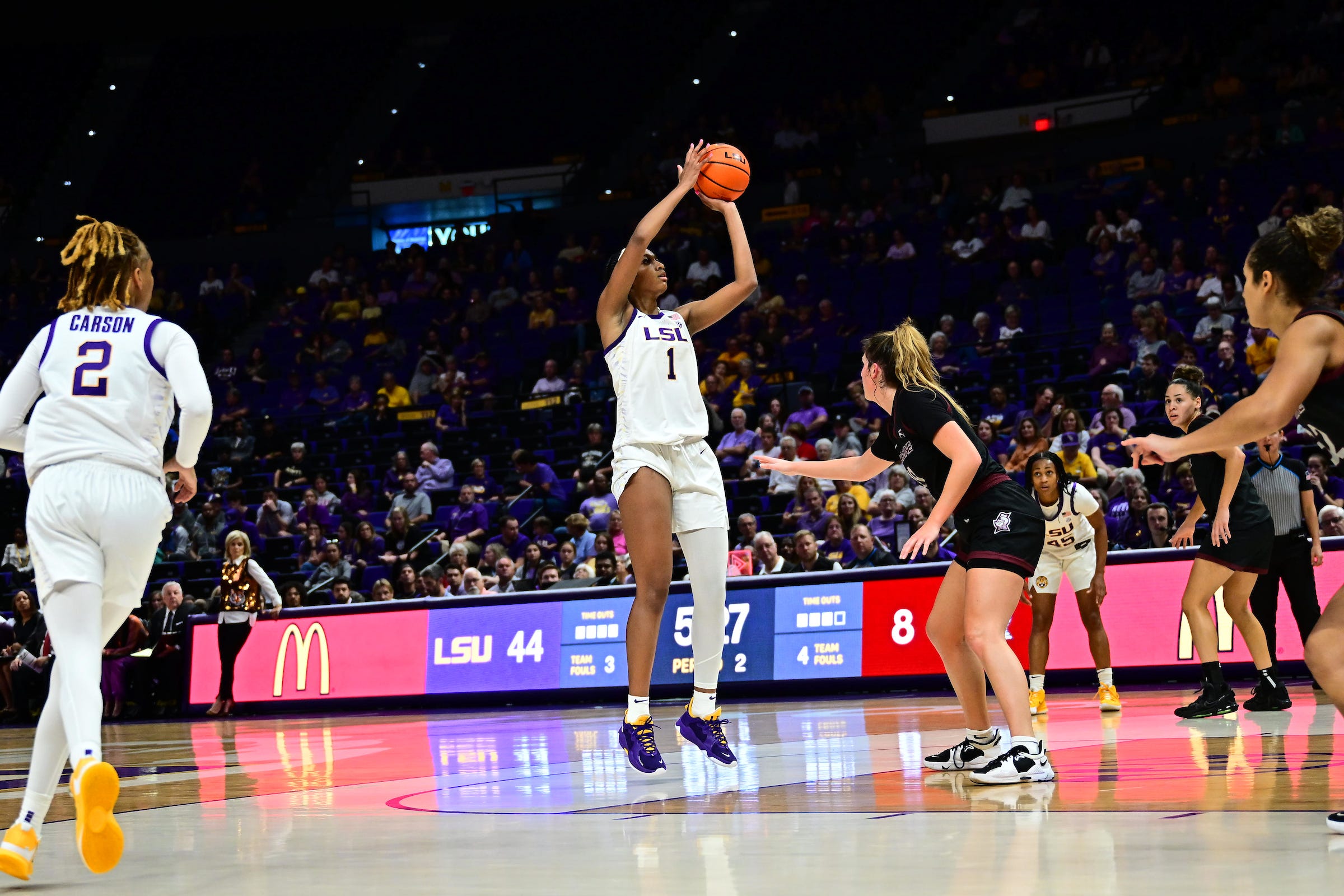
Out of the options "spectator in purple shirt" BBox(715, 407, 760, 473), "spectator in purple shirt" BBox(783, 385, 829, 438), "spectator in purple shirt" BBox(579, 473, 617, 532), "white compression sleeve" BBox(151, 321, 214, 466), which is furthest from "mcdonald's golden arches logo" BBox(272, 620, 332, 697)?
"white compression sleeve" BBox(151, 321, 214, 466)

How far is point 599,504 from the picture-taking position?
16938mm

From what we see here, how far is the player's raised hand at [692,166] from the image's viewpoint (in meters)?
6.30

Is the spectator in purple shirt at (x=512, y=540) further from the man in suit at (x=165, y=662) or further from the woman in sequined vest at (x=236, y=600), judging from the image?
the man in suit at (x=165, y=662)

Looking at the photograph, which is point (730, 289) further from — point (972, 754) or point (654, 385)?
point (972, 754)

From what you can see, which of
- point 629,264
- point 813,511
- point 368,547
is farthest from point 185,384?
point 368,547

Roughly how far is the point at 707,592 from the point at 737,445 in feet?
37.3

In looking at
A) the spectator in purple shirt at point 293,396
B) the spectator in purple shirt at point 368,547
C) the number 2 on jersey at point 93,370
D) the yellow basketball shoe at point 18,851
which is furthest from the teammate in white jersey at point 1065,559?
the spectator in purple shirt at point 293,396

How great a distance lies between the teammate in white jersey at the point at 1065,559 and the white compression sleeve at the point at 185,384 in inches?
271

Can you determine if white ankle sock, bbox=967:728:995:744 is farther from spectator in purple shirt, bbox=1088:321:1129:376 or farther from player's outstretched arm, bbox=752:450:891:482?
spectator in purple shirt, bbox=1088:321:1129:376

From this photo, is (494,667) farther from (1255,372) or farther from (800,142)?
(800,142)

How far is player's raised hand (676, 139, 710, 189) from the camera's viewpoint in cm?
630

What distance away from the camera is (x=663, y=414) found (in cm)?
621

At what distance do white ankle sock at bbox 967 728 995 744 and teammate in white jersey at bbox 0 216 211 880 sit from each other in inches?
129

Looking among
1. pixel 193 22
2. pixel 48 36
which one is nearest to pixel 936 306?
pixel 193 22
